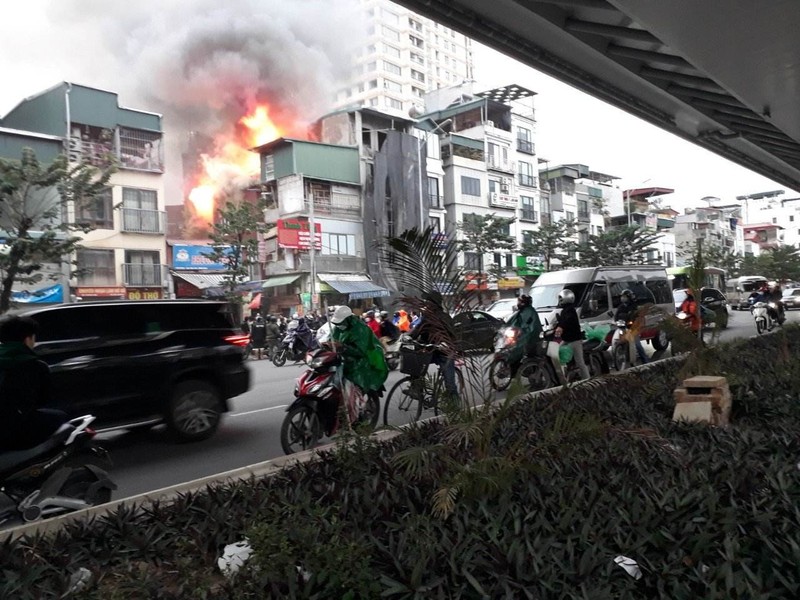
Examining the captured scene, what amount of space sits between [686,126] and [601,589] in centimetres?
1328

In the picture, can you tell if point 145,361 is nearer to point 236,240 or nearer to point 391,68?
point 236,240

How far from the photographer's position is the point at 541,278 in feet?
51.9

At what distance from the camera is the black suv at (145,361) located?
254 inches

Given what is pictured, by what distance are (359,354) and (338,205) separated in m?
31.0

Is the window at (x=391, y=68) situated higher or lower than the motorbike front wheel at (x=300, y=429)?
higher

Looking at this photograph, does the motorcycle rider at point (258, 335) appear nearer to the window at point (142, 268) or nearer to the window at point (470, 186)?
the window at point (142, 268)

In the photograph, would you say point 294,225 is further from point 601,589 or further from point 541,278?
point 601,589

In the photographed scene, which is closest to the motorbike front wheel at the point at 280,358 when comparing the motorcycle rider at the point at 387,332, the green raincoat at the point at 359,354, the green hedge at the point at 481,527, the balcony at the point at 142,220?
the motorcycle rider at the point at 387,332

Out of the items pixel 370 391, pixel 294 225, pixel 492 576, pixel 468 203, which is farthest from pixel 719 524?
pixel 468 203

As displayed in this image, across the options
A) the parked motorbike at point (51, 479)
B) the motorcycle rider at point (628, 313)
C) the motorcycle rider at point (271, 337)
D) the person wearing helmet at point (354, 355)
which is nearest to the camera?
the parked motorbike at point (51, 479)

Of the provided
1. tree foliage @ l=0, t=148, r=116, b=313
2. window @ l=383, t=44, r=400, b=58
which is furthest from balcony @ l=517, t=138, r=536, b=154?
window @ l=383, t=44, r=400, b=58

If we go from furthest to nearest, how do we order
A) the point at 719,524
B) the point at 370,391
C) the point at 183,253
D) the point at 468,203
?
1. the point at 468,203
2. the point at 183,253
3. the point at 370,391
4. the point at 719,524

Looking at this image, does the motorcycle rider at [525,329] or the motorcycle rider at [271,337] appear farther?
the motorcycle rider at [271,337]

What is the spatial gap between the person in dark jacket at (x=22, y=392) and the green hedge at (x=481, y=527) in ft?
2.97
